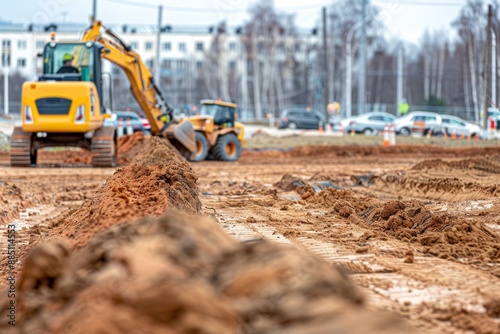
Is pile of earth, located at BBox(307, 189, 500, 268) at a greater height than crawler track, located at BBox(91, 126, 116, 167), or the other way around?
crawler track, located at BBox(91, 126, 116, 167)

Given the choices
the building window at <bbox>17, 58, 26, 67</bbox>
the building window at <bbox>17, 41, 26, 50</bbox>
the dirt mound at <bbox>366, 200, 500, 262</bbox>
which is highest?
the building window at <bbox>17, 41, 26, 50</bbox>

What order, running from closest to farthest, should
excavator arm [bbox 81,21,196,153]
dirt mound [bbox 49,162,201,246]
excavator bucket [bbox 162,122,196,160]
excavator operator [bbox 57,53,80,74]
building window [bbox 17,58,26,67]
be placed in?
1. dirt mound [bbox 49,162,201,246]
2. excavator operator [bbox 57,53,80,74]
3. excavator arm [bbox 81,21,196,153]
4. excavator bucket [bbox 162,122,196,160]
5. building window [bbox 17,58,26,67]

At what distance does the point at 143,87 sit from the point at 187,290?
20.2 m

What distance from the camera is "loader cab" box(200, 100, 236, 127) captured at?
26.1 meters

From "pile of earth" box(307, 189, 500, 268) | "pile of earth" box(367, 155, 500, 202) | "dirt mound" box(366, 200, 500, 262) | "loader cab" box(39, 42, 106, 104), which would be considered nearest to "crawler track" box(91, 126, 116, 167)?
"loader cab" box(39, 42, 106, 104)

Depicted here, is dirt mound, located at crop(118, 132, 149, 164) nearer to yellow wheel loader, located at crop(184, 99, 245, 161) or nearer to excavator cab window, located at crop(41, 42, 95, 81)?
yellow wheel loader, located at crop(184, 99, 245, 161)

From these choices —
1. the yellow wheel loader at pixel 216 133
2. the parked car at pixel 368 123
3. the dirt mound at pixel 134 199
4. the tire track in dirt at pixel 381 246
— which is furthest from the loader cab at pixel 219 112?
the parked car at pixel 368 123

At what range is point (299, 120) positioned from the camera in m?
56.2

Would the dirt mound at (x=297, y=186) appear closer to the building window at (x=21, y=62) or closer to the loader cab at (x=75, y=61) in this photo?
the loader cab at (x=75, y=61)

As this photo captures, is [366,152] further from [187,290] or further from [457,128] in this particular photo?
[187,290]

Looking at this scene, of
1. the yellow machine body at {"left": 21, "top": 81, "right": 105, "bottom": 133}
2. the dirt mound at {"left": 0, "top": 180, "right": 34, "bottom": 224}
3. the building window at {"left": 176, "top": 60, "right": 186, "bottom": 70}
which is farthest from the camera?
the building window at {"left": 176, "top": 60, "right": 186, "bottom": 70}

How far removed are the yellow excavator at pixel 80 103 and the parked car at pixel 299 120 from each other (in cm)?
3254

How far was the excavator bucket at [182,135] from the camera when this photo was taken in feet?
75.8

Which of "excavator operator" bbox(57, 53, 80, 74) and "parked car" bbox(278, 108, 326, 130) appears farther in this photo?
"parked car" bbox(278, 108, 326, 130)
